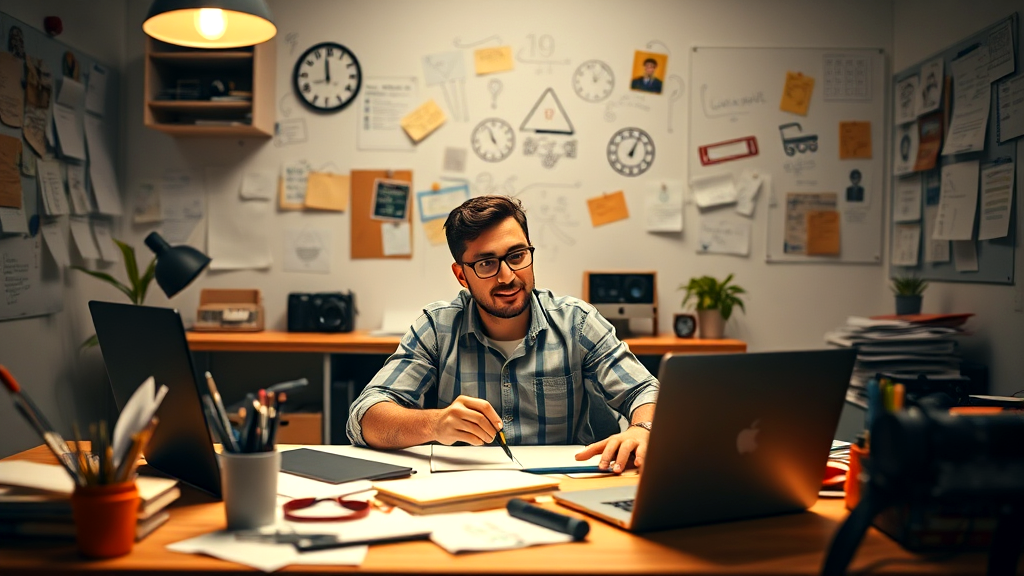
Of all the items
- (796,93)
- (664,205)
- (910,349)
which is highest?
(796,93)

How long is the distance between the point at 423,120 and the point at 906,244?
206cm

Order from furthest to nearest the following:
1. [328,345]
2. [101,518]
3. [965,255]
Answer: [328,345], [965,255], [101,518]

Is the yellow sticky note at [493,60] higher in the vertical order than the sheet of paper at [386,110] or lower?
higher

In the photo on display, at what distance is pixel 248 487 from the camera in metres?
1.08

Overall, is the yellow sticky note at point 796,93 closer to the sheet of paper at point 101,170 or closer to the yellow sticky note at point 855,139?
the yellow sticky note at point 855,139

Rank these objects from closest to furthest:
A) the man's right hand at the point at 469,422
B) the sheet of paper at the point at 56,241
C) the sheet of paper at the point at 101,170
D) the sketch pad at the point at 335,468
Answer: the sketch pad at the point at 335,468 < the man's right hand at the point at 469,422 < the sheet of paper at the point at 56,241 < the sheet of paper at the point at 101,170

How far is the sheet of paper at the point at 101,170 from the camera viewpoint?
327 centimetres

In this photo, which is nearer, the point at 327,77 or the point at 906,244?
the point at 906,244

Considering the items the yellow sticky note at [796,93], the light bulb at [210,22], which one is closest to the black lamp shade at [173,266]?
the light bulb at [210,22]

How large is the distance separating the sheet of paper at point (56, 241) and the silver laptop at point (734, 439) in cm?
251

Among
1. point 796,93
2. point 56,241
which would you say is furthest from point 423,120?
point 796,93

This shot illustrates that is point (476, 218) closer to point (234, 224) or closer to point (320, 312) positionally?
point (320, 312)

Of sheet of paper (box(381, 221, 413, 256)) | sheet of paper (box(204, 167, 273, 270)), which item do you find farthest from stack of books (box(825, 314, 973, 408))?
sheet of paper (box(204, 167, 273, 270))

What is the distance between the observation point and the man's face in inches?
76.0
